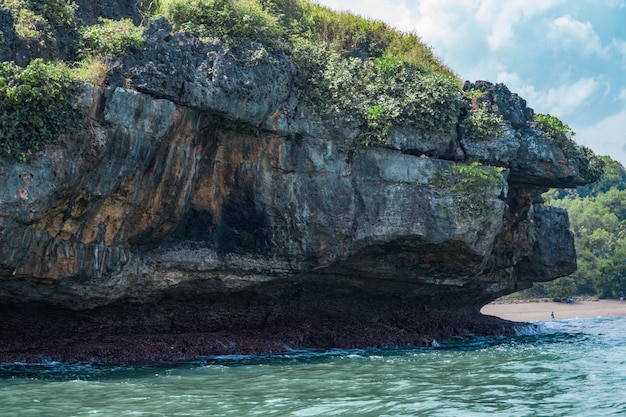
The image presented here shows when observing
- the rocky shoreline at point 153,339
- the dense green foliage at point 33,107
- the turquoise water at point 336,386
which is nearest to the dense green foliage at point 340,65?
the dense green foliage at point 33,107

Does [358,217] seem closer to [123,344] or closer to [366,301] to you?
[366,301]

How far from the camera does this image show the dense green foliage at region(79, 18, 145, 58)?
541 inches

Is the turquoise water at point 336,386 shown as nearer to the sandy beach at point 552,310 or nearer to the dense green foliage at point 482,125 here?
the dense green foliage at point 482,125

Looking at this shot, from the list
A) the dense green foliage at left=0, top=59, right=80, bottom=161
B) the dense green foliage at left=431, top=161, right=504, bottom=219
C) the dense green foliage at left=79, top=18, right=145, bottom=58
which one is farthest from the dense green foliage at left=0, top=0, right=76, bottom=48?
the dense green foliage at left=431, top=161, right=504, bottom=219

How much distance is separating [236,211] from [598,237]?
202ft

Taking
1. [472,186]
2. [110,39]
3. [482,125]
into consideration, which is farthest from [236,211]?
[482,125]

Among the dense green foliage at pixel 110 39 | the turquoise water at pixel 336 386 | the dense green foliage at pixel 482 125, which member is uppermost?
the dense green foliage at pixel 110 39

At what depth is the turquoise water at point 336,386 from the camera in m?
8.63

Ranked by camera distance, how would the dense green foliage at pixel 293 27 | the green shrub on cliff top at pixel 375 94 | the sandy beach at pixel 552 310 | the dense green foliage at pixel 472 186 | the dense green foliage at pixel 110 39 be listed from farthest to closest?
the sandy beach at pixel 552 310, the dense green foliage at pixel 472 186, the green shrub on cliff top at pixel 375 94, the dense green foliage at pixel 293 27, the dense green foliage at pixel 110 39

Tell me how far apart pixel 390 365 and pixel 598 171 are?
1206 centimetres

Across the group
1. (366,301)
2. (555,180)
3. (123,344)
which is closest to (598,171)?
(555,180)

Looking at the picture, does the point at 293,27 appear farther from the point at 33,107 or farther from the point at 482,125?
the point at 33,107

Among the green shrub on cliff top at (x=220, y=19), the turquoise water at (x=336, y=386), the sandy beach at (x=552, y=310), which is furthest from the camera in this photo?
the sandy beach at (x=552, y=310)

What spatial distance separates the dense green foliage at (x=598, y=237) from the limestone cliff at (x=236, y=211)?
17893 mm
